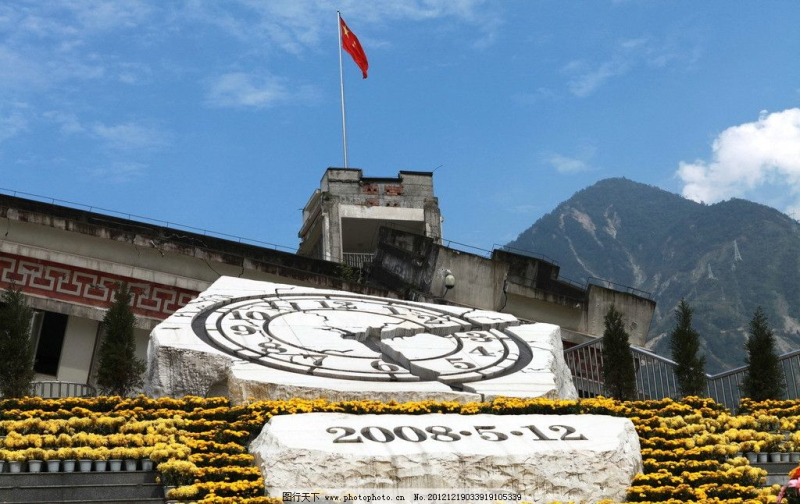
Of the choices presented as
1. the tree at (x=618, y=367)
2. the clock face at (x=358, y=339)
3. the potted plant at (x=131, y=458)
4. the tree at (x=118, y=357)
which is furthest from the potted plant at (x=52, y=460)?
the tree at (x=618, y=367)

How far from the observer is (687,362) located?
1558 cm

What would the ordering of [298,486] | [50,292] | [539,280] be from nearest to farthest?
[298,486] < [50,292] < [539,280]

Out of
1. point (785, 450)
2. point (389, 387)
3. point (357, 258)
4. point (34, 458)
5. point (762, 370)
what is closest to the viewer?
point (34, 458)

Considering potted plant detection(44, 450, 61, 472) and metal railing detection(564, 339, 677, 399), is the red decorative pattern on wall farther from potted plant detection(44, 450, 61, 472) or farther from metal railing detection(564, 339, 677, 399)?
potted plant detection(44, 450, 61, 472)

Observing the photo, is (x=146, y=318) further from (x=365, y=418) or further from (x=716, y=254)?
(x=716, y=254)

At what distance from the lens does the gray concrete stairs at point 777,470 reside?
388 inches

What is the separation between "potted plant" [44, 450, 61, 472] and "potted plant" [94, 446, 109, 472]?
0.31m

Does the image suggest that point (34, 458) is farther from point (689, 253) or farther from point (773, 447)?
point (689, 253)

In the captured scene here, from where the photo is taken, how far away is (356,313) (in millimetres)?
14953

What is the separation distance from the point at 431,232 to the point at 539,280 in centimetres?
907

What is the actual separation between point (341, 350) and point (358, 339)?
75 cm

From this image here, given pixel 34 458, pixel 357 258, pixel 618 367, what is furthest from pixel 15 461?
pixel 357 258

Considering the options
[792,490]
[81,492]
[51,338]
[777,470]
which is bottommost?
[81,492]

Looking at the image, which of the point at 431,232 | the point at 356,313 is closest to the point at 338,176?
the point at 431,232
